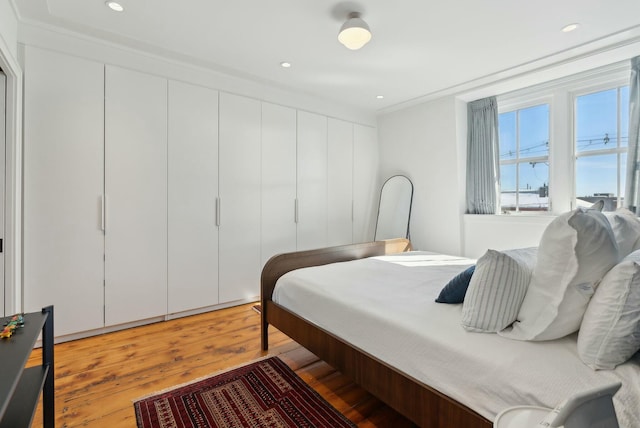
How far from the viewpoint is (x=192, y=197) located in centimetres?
318

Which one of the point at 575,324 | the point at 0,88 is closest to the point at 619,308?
the point at 575,324

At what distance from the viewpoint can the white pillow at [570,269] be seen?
44.5 inches

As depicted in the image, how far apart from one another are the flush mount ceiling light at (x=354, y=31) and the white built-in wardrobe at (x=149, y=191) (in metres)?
1.62

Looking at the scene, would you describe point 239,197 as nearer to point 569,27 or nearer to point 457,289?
point 457,289

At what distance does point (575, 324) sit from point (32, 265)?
11.4 ft

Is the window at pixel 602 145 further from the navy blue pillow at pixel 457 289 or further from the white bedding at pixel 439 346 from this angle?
the navy blue pillow at pixel 457 289

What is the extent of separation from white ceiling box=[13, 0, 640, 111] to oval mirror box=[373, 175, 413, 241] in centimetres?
154

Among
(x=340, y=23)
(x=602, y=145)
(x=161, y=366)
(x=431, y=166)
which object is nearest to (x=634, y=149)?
(x=602, y=145)

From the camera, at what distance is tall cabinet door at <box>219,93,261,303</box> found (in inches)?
134

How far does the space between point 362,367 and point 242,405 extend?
73 centimetres

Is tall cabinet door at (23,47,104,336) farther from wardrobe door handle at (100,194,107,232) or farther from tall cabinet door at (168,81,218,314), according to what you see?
tall cabinet door at (168,81,218,314)

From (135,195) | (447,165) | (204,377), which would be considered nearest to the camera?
(204,377)

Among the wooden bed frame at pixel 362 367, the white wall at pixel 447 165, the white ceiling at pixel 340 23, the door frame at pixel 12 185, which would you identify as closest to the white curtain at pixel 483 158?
the white wall at pixel 447 165

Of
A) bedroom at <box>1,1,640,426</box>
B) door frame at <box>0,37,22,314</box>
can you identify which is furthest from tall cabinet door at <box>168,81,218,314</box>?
door frame at <box>0,37,22,314</box>
